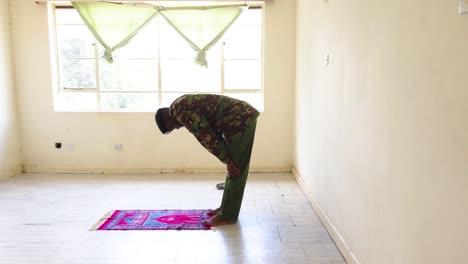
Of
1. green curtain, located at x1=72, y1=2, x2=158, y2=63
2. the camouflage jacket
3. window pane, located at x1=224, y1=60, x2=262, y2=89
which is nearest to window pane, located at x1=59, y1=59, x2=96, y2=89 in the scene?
green curtain, located at x1=72, y1=2, x2=158, y2=63

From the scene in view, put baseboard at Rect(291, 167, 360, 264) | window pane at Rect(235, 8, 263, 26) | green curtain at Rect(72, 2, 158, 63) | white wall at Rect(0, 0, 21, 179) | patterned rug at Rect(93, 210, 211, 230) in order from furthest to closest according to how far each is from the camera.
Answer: window pane at Rect(235, 8, 263, 26)
green curtain at Rect(72, 2, 158, 63)
white wall at Rect(0, 0, 21, 179)
patterned rug at Rect(93, 210, 211, 230)
baseboard at Rect(291, 167, 360, 264)

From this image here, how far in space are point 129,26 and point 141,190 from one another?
2.15m

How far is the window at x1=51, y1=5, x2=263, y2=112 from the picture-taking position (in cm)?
479

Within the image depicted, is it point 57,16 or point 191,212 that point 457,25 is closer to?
point 191,212

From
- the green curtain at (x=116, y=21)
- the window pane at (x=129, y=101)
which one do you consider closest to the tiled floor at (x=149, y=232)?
the window pane at (x=129, y=101)

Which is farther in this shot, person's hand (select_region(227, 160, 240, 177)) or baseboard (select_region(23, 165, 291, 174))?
baseboard (select_region(23, 165, 291, 174))

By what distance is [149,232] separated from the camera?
2.88 m

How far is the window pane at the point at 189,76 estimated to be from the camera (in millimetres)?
4852

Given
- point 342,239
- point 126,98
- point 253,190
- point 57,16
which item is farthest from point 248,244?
point 57,16

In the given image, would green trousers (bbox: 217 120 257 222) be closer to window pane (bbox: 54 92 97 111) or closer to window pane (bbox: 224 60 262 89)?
window pane (bbox: 224 60 262 89)

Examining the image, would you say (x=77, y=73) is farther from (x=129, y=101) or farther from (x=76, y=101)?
(x=129, y=101)

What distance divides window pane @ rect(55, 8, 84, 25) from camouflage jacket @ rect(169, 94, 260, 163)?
9.05 ft

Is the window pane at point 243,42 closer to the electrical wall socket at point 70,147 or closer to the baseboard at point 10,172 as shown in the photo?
the electrical wall socket at point 70,147

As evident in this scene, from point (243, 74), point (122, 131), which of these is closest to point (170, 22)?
point (243, 74)
